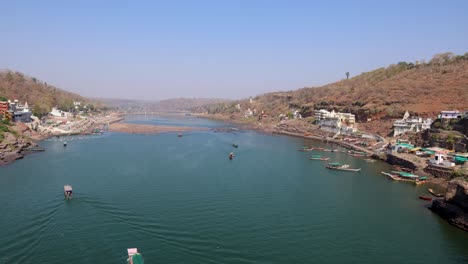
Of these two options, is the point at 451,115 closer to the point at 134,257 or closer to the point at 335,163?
the point at 335,163

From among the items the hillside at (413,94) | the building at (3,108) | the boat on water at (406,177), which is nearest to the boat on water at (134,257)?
the boat on water at (406,177)

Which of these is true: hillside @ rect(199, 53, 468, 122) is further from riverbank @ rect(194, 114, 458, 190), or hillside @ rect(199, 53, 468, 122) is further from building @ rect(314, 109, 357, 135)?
riverbank @ rect(194, 114, 458, 190)

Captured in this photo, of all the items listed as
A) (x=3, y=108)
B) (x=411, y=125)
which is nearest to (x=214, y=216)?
(x=411, y=125)

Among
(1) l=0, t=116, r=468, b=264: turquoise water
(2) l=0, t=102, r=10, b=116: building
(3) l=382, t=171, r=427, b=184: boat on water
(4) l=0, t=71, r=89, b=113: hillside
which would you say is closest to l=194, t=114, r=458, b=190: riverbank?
(3) l=382, t=171, r=427, b=184: boat on water

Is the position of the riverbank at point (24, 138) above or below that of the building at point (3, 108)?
below

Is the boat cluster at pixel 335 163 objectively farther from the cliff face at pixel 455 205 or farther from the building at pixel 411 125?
the cliff face at pixel 455 205
